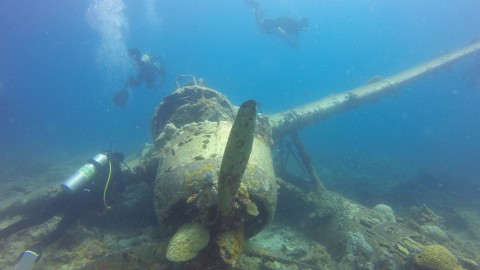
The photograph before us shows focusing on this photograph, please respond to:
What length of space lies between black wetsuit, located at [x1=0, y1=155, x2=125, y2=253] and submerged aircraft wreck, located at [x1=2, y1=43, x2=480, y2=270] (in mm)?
464

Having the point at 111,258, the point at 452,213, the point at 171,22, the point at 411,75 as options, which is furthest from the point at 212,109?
the point at 171,22

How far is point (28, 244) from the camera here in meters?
6.35

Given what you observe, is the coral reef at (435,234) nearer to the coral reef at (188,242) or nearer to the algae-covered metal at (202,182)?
the algae-covered metal at (202,182)

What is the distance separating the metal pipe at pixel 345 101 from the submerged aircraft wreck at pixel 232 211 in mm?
3189

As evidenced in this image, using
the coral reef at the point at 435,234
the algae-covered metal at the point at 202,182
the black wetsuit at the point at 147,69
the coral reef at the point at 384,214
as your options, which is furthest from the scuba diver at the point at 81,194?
the black wetsuit at the point at 147,69

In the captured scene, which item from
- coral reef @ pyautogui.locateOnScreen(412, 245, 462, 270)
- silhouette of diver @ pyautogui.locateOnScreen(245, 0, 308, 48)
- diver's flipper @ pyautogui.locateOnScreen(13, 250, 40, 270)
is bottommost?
diver's flipper @ pyautogui.locateOnScreen(13, 250, 40, 270)

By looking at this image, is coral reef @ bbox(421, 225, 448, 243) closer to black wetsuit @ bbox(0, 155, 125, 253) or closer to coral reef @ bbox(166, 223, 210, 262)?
coral reef @ bbox(166, 223, 210, 262)

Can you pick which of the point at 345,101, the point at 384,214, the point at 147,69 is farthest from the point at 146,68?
the point at 384,214

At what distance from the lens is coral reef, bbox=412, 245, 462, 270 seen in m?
4.26

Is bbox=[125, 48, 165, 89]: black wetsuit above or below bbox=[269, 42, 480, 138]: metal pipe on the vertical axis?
above

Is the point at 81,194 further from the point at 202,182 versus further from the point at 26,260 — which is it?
the point at 202,182

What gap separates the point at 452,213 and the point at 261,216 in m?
11.8

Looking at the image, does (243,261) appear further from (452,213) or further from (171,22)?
(171,22)

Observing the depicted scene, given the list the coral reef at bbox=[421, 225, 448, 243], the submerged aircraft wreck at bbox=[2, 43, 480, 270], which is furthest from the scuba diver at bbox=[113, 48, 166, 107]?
the coral reef at bbox=[421, 225, 448, 243]
